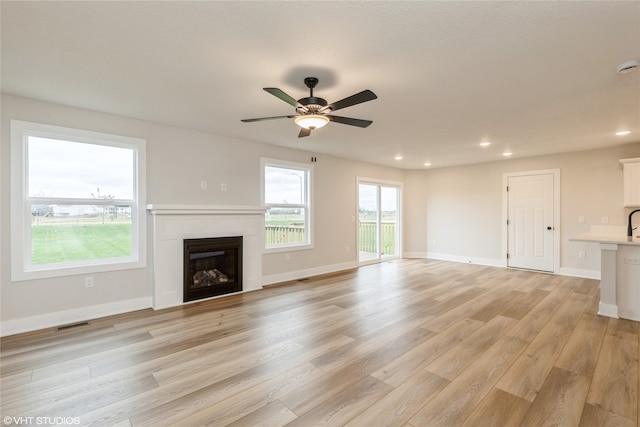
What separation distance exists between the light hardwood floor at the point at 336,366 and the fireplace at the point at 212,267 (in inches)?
11.5

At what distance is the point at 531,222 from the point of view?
6.20 meters

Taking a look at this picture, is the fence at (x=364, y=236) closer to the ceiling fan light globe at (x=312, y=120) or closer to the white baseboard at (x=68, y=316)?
the white baseboard at (x=68, y=316)

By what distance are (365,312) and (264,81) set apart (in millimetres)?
2883

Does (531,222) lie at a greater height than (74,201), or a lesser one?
lesser

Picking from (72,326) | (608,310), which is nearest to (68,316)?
(72,326)

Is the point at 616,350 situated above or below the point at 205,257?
below

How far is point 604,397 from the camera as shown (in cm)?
204

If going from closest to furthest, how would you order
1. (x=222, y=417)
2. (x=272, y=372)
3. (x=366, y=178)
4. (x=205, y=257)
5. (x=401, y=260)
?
(x=222, y=417)
(x=272, y=372)
(x=205, y=257)
(x=366, y=178)
(x=401, y=260)

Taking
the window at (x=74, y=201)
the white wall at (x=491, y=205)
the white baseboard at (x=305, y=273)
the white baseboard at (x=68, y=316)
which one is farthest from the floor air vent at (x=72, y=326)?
the white wall at (x=491, y=205)

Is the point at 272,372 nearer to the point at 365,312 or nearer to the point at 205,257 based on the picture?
the point at 365,312

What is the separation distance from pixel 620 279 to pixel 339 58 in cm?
429

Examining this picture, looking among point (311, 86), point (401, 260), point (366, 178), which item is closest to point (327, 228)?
point (366, 178)

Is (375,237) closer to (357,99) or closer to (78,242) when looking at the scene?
(357,99)

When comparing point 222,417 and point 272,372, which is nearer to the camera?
point 222,417
